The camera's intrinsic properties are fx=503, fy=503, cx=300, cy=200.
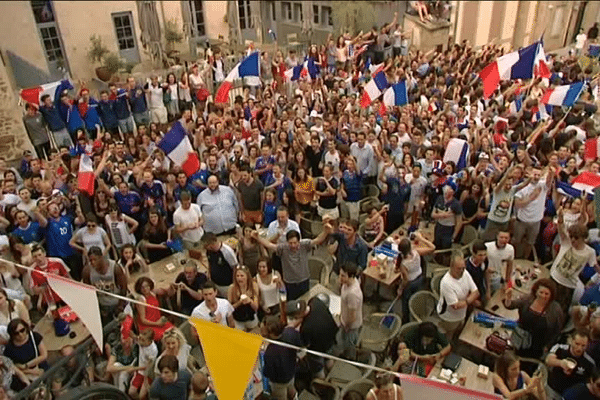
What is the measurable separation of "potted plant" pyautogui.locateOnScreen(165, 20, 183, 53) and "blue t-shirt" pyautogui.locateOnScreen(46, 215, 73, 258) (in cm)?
1574

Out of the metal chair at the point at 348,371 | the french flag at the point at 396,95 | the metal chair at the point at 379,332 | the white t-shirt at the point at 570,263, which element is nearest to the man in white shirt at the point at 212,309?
the metal chair at the point at 348,371

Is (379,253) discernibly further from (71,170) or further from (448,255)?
(71,170)

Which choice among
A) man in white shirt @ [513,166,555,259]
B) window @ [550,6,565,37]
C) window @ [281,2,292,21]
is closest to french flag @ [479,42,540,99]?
man in white shirt @ [513,166,555,259]

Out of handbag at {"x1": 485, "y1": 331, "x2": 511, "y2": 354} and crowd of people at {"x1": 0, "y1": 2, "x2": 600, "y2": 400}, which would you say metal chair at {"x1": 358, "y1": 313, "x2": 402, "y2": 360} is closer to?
crowd of people at {"x1": 0, "y1": 2, "x2": 600, "y2": 400}

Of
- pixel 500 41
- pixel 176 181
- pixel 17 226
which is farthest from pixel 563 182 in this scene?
pixel 500 41

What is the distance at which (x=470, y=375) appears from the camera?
5832 millimetres

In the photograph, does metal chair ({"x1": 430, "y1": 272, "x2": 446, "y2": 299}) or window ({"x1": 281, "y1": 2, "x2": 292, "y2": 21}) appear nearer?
metal chair ({"x1": 430, "y1": 272, "x2": 446, "y2": 299})

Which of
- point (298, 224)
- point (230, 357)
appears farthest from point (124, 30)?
point (230, 357)

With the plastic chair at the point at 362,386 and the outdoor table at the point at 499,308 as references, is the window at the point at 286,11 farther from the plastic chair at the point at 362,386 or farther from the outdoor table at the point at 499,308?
the plastic chair at the point at 362,386

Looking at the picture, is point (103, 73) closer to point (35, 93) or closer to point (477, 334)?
point (35, 93)

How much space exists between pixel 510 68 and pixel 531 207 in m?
3.91

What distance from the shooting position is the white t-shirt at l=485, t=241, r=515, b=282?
7.01 m

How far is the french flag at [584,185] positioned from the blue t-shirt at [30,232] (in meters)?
8.28

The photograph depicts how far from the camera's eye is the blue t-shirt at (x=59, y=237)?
7.82 m
